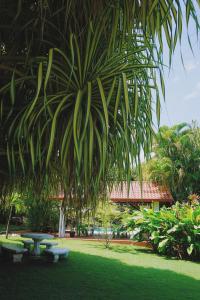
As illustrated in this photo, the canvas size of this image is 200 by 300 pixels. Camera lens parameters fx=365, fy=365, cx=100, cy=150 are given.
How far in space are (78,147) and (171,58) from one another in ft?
3.75

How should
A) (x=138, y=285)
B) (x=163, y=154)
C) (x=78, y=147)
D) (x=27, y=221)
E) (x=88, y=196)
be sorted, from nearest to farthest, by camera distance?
1. (x=78, y=147)
2. (x=88, y=196)
3. (x=138, y=285)
4. (x=27, y=221)
5. (x=163, y=154)

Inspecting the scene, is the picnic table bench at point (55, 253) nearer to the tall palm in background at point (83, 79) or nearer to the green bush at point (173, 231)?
the green bush at point (173, 231)

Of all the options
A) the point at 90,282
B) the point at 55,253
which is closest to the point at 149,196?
the point at 55,253

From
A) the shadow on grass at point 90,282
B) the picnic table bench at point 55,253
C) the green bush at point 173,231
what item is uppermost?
the green bush at point 173,231

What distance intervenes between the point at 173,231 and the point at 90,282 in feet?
14.1

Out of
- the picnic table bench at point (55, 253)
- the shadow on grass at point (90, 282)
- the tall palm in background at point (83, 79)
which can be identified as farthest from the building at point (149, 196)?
the tall palm in background at point (83, 79)

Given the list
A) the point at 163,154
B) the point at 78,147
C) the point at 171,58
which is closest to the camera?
the point at 78,147

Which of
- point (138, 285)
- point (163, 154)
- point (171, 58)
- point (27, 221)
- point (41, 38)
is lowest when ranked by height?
point (138, 285)

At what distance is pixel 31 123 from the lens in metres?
2.83

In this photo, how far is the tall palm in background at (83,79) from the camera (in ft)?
9.14

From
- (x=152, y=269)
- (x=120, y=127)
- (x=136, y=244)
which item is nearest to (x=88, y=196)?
(x=120, y=127)

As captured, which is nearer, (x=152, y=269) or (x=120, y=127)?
(x=120, y=127)

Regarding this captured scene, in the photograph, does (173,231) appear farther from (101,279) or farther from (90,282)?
(90,282)

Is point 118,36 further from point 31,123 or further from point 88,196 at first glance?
point 88,196
